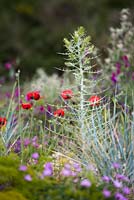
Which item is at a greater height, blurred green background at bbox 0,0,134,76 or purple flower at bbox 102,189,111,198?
blurred green background at bbox 0,0,134,76

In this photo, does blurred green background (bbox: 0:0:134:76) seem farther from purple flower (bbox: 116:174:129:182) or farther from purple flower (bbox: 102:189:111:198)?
purple flower (bbox: 102:189:111:198)

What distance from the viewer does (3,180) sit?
3.65m

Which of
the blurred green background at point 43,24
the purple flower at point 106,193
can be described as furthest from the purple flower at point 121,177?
the blurred green background at point 43,24

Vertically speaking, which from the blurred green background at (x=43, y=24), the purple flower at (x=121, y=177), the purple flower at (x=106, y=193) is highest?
the blurred green background at (x=43, y=24)

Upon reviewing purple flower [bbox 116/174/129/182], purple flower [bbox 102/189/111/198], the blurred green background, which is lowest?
purple flower [bbox 102/189/111/198]

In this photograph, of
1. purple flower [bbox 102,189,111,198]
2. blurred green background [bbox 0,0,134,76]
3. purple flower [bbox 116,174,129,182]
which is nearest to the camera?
purple flower [bbox 102,189,111,198]

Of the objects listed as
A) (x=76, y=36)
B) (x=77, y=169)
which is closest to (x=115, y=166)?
(x=77, y=169)

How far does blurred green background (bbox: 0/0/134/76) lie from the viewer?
57.6ft

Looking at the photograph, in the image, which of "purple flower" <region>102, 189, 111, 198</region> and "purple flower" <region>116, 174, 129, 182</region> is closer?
"purple flower" <region>102, 189, 111, 198</region>

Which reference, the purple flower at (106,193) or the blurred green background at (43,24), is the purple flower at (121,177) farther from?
the blurred green background at (43,24)

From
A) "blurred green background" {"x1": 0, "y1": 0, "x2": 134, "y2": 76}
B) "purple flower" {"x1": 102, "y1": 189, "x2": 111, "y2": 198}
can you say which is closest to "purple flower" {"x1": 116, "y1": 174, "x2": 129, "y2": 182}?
"purple flower" {"x1": 102, "y1": 189, "x2": 111, "y2": 198}

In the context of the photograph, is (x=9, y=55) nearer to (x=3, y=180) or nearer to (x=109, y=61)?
(x=109, y=61)

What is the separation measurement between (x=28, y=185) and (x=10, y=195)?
0.17 metres

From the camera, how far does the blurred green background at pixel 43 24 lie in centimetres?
1756
